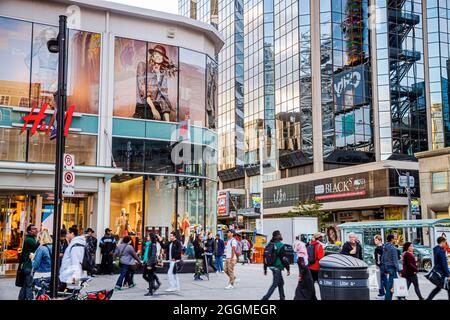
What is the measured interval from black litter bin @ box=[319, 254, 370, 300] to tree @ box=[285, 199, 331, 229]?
49258 millimetres

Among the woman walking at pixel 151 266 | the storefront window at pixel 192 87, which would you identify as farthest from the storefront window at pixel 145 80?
the woman walking at pixel 151 266

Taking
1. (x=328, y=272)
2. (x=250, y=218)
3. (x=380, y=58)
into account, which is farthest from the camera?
(x=250, y=218)

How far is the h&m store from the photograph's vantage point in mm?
21953

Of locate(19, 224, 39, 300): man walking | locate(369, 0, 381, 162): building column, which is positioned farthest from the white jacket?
locate(369, 0, 381, 162): building column

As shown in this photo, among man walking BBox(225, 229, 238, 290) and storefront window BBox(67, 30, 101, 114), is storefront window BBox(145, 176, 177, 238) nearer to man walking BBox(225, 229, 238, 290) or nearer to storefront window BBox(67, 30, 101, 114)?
storefront window BBox(67, 30, 101, 114)

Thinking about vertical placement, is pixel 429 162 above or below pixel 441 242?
above

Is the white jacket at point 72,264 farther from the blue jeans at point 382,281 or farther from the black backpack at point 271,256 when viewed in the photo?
the blue jeans at point 382,281

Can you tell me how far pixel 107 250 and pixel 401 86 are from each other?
50608 mm

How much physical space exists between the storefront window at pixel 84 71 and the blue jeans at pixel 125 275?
865 centimetres

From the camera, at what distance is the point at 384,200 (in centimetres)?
5572
